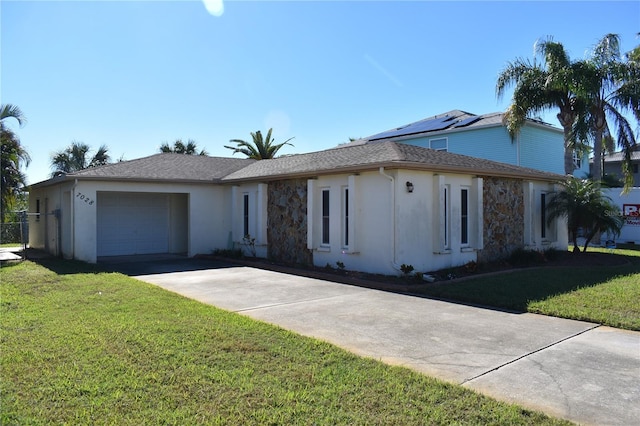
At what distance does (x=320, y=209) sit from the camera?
12922 mm

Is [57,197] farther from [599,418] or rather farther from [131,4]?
[599,418]

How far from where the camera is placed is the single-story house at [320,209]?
11.2 m

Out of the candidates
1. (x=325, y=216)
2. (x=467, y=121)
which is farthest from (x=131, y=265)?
(x=467, y=121)

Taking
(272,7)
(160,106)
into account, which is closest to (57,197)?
(160,106)

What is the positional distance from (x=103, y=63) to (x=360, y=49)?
7.75m

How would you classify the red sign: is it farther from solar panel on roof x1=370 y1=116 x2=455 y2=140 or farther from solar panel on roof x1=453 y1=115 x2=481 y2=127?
solar panel on roof x1=370 y1=116 x2=455 y2=140

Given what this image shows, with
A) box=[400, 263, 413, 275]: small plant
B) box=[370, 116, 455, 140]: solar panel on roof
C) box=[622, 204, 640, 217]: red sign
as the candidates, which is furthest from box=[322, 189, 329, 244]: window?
box=[622, 204, 640, 217]: red sign

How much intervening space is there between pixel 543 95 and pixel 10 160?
69.8ft

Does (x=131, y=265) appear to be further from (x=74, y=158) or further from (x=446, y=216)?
(x=74, y=158)

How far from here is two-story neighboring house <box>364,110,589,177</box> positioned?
2122cm

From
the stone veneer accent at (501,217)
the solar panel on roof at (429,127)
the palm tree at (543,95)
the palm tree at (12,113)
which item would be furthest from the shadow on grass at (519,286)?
the palm tree at (12,113)

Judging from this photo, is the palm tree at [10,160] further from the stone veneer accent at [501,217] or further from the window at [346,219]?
the stone veneer accent at [501,217]

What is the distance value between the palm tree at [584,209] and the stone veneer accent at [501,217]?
163 centimetres

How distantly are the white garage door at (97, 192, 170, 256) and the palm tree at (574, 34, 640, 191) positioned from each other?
1778 centimetres
